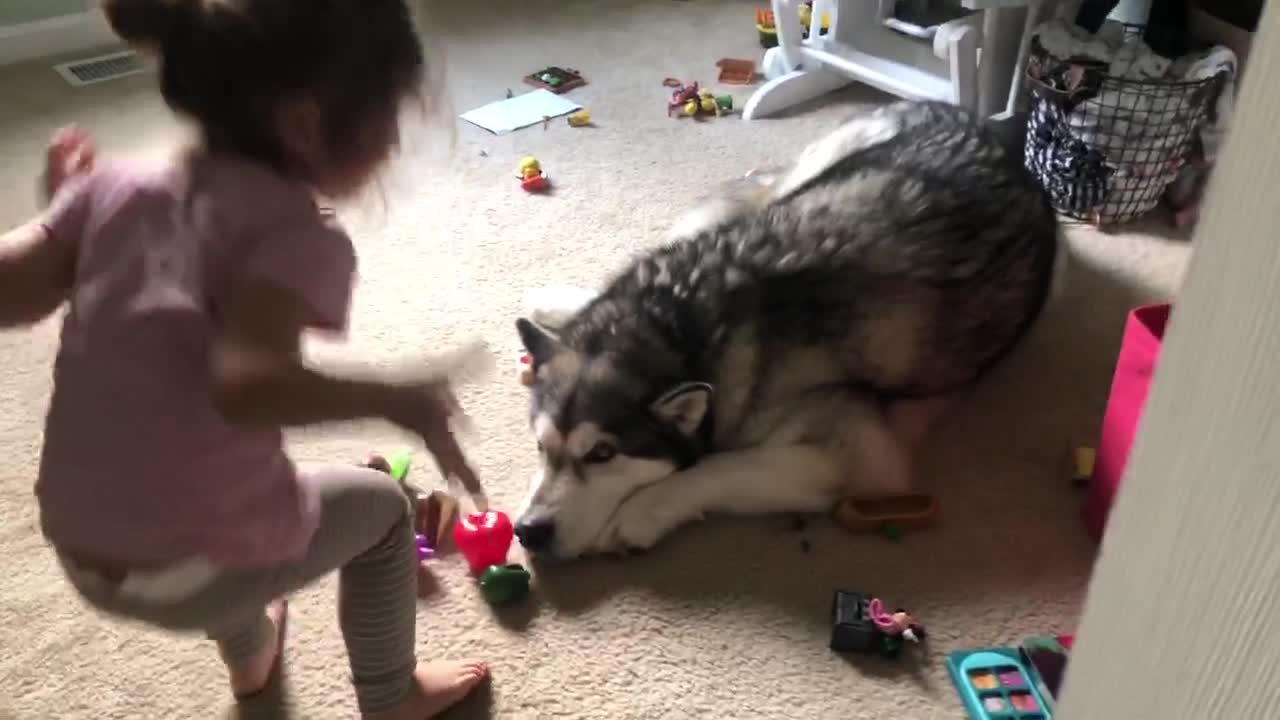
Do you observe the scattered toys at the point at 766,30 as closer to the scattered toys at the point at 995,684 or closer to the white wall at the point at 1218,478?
the scattered toys at the point at 995,684

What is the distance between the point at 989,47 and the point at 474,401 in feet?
5.38

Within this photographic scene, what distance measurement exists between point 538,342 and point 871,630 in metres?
0.65

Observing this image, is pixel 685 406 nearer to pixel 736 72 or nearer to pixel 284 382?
Answer: pixel 284 382

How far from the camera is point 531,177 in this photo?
2748mm

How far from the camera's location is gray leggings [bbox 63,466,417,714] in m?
1.09

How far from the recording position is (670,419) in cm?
166

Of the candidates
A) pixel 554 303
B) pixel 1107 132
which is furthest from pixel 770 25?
pixel 554 303

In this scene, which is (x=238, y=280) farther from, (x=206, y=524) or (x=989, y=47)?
(x=989, y=47)

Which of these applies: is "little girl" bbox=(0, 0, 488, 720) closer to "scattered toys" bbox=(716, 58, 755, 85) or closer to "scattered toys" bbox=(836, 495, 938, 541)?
"scattered toys" bbox=(836, 495, 938, 541)

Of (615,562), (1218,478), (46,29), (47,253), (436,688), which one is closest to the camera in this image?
(1218,478)

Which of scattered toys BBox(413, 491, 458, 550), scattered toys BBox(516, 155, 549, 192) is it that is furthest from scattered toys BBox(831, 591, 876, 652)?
scattered toys BBox(516, 155, 549, 192)

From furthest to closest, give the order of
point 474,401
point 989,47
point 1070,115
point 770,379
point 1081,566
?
point 989,47
point 1070,115
point 474,401
point 770,379
point 1081,566

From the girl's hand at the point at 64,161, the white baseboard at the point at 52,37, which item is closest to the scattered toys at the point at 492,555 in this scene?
the girl's hand at the point at 64,161

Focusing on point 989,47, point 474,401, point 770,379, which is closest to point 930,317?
point 770,379
